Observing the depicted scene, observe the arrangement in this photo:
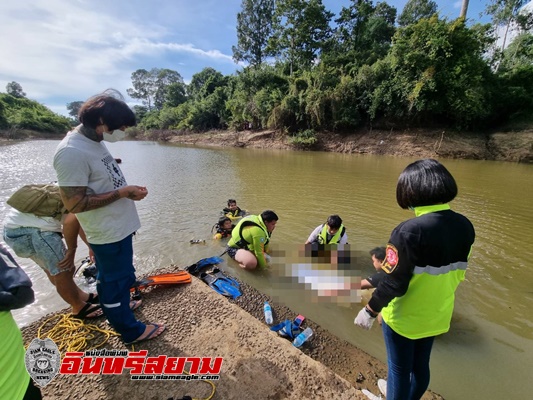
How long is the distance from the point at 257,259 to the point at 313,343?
1823mm

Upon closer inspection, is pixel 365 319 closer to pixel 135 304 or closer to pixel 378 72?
pixel 135 304

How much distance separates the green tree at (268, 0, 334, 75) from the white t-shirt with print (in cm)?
2888

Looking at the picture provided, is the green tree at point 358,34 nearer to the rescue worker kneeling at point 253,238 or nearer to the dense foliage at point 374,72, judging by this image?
the dense foliage at point 374,72

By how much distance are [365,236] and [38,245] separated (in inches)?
221

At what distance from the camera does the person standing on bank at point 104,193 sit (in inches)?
68.7

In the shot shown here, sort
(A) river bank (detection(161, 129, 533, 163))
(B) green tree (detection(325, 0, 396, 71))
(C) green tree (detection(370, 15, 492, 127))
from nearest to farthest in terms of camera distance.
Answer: (A) river bank (detection(161, 129, 533, 163)), (C) green tree (detection(370, 15, 492, 127)), (B) green tree (detection(325, 0, 396, 71))

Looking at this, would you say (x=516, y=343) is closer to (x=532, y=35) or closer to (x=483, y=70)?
(x=483, y=70)

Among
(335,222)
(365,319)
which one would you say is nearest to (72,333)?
(365,319)

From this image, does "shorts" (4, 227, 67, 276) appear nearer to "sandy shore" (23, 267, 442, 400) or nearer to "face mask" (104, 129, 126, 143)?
"sandy shore" (23, 267, 442, 400)

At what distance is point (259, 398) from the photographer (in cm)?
189

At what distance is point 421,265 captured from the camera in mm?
1326

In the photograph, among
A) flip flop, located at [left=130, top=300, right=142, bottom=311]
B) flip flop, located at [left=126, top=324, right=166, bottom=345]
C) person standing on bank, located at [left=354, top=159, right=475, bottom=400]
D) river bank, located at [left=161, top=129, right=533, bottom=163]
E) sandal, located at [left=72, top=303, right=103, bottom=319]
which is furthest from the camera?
river bank, located at [left=161, top=129, right=533, bottom=163]

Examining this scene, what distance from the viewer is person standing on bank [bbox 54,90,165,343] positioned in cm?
175

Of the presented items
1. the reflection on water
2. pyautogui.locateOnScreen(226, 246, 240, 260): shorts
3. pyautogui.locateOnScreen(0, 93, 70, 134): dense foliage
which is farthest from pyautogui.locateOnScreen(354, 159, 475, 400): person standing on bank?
pyautogui.locateOnScreen(0, 93, 70, 134): dense foliage
